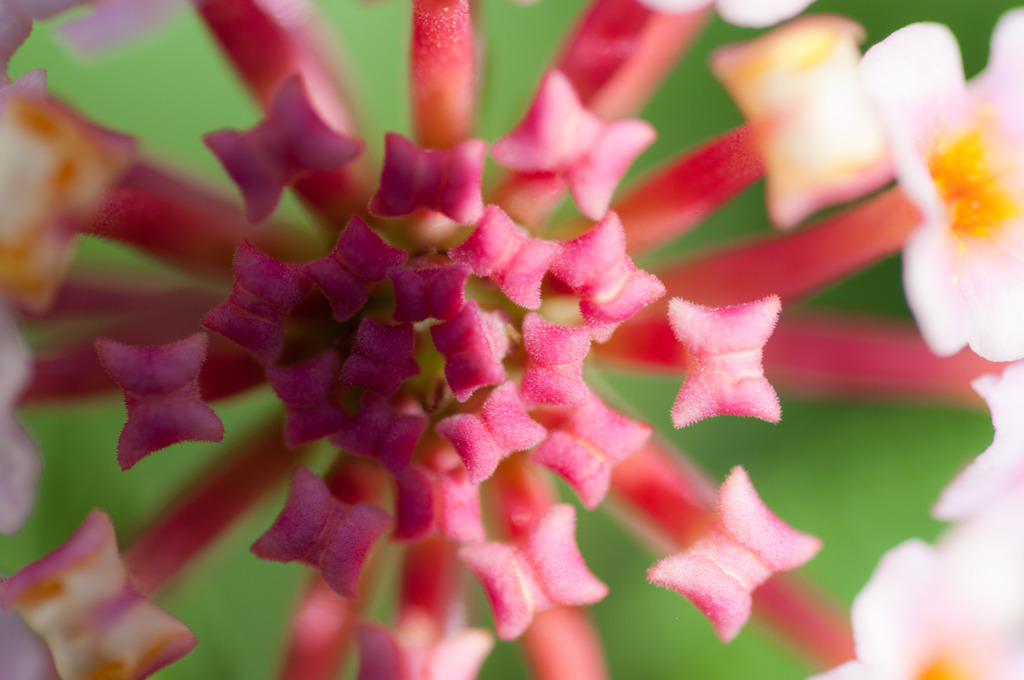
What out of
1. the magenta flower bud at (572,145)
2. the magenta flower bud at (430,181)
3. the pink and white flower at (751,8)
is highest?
the pink and white flower at (751,8)

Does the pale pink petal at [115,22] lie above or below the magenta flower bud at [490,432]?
above

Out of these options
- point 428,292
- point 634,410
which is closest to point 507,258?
point 428,292

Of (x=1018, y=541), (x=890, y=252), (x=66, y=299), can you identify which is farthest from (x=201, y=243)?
(x=1018, y=541)

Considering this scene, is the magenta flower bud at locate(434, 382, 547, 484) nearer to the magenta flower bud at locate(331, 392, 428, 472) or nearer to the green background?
the magenta flower bud at locate(331, 392, 428, 472)

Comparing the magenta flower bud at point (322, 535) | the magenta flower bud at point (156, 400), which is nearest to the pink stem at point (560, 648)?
the magenta flower bud at point (322, 535)

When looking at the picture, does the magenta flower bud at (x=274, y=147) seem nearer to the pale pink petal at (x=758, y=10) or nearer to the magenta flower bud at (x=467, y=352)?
the magenta flower bud at (x=467, y=352)
